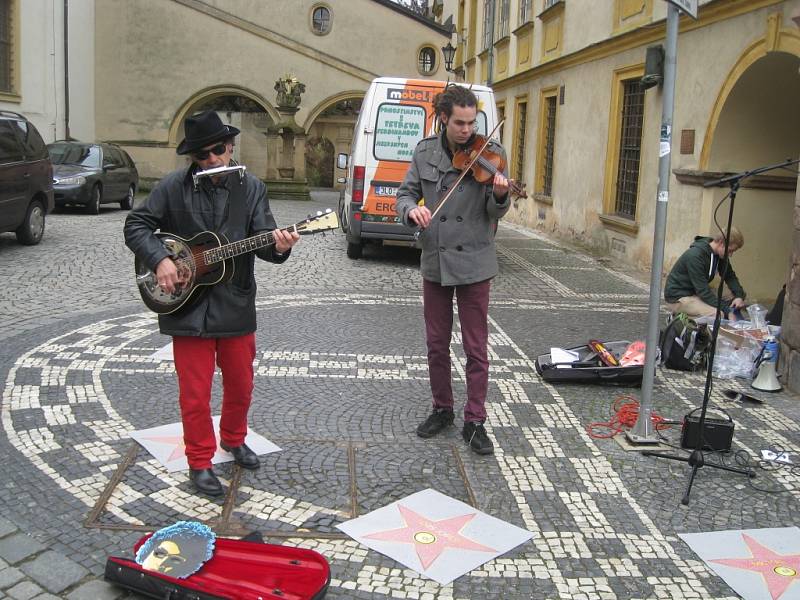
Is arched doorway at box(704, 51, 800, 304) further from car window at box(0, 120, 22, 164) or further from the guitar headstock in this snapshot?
car window at box(0, 120, 22, 164)

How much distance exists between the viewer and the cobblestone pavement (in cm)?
354

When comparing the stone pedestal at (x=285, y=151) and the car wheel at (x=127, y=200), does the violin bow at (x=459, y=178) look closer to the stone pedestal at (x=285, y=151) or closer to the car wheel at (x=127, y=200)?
the car wheel at (x=127, y=200)

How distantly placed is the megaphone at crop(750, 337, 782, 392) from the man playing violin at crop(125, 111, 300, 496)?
13.1 ft

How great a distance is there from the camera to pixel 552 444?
5.05 meters

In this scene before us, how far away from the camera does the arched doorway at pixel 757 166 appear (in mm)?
10445

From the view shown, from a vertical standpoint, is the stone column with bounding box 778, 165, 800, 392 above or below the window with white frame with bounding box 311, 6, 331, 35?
below

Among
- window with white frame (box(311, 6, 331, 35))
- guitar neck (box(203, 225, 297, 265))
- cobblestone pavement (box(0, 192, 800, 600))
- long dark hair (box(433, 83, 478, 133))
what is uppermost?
window with white frame (box(311, 6, 331, 35))

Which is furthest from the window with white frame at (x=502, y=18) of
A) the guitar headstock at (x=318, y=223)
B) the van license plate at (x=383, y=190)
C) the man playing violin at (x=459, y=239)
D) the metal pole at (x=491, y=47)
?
the guitar headstock at (x=318, y=223)

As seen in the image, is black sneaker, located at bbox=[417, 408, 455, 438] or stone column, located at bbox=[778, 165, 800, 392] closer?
black sneaker, located at bbox=[417, 408, 455, 438]

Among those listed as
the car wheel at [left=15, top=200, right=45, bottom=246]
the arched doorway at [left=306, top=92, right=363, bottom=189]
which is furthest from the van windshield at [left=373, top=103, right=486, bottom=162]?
the arched doorway at [left=306, top=92, right=363, bottom=189]

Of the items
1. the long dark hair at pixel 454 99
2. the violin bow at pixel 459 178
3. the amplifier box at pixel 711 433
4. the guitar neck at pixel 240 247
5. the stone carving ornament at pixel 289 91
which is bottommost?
the amplifier box at pixel 711 433

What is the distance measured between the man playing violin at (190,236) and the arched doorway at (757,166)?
7.88m

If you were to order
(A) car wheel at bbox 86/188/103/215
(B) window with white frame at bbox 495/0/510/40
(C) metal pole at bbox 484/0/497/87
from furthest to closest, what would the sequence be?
1. (C) metal pole at bbox 484/0/497/87
2. (B) window with white frame at bbox 495/0/510/40
3. (A) car wheel at bbox 86/188/103/215

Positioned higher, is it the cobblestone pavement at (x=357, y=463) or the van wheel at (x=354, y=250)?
the van wheel at (x=354, y=250)
